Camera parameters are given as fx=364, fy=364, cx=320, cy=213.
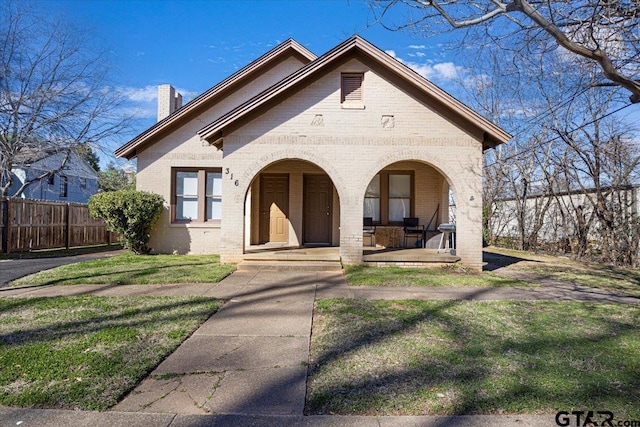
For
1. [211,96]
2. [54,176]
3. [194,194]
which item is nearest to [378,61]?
[211,96]

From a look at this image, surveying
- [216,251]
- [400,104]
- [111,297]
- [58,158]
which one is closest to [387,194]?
[400,104]

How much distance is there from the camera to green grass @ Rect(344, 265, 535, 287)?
318 inches

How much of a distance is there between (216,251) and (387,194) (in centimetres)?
640

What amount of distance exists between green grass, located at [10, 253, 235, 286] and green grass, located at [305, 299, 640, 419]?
155 inches

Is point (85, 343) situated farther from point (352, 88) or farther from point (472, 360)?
point (352, 88)

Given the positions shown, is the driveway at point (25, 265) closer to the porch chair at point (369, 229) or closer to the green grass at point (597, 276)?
the porch chair at point (369, 229)

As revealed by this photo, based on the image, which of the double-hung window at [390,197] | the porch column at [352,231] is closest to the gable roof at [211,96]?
the double-hung window at [390,197]

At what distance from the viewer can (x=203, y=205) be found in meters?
13.1

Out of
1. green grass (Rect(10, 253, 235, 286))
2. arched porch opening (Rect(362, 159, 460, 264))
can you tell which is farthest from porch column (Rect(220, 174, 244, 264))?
arched porch opening (Rect(362, 159, 460, 264))

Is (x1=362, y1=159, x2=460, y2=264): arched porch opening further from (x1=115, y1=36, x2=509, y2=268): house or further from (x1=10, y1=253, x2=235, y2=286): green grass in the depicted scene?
(x1=10, y1=253, x2=235, y2=286): green grass

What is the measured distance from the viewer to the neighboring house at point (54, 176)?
51.9ft

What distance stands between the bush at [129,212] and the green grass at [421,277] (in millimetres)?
7064

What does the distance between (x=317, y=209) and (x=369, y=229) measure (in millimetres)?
2045

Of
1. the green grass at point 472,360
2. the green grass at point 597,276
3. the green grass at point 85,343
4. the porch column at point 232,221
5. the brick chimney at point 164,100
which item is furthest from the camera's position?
the brick chimney at point 164,100
